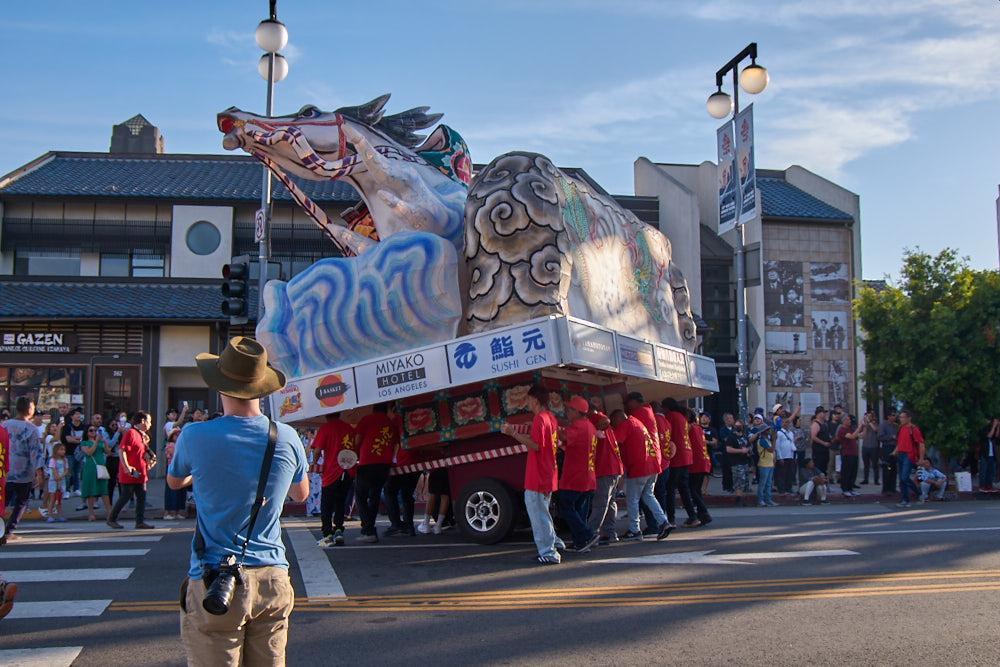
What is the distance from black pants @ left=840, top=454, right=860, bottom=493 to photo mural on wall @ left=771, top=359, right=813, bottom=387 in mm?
8379

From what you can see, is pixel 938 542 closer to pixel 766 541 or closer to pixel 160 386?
pixel 766 541

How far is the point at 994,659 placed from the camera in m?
5.33

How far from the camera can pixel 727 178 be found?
18.0m

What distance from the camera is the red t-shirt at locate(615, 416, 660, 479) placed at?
10414mm

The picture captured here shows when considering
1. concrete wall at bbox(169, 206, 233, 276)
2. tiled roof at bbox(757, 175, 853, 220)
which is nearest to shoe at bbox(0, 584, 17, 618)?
concrete wall at bbox(169, 206, 233, 276)

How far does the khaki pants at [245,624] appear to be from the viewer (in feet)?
11.7

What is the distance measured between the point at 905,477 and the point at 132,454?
42.2ft

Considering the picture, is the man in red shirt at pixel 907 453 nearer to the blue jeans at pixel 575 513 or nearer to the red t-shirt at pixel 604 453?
the red t-shirt at pixel 604 453

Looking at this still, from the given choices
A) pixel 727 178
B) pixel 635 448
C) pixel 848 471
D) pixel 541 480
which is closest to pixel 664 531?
pixel 635 448

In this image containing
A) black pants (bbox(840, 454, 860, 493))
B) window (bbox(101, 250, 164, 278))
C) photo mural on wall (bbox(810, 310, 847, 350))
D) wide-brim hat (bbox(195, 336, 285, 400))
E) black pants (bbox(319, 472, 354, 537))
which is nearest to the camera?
wide-brim hat (bbox(195, 336, 285, 400))

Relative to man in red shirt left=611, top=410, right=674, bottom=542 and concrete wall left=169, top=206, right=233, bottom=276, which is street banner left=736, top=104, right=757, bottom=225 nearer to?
man in red shirt left=611, top=410, right=674, bottom=542

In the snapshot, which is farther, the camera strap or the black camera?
the camera strap

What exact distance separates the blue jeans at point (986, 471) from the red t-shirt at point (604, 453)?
37.6 ft

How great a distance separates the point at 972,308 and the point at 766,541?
408 inches
